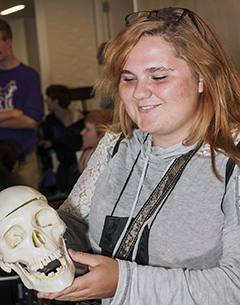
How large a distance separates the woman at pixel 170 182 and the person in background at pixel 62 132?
294 cm

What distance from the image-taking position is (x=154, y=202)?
113 centimetres

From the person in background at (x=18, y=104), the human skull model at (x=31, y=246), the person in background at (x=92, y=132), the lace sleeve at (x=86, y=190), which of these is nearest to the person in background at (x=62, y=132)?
the person in background at (x=92, y=132)

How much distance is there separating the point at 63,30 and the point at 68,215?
487 centimetres

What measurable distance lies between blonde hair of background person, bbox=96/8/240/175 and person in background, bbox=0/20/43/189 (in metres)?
1.69

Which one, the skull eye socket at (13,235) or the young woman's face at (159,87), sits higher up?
the young woman's face at (159,87)

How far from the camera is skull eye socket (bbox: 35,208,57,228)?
102cm

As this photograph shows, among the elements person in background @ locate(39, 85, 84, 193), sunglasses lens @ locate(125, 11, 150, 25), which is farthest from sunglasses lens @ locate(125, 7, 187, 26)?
person in background @ locate(39, 85, 84, 193)

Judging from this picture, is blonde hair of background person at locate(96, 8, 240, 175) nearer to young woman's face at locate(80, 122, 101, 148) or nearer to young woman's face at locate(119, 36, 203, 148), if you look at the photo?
young woman's face at locate(119, 36, 203, 148)

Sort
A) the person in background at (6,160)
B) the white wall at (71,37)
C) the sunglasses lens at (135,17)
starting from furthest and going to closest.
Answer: the white wall at (71,37), the person in background at (6,160), the sunglasses lens at (135,17)

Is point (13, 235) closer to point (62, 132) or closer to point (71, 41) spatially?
point (62, 132)

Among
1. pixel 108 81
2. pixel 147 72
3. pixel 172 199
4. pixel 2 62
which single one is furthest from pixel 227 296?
pixel 2 62

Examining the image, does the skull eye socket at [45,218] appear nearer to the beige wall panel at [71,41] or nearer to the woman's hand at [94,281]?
the woman's hand at [94,281]

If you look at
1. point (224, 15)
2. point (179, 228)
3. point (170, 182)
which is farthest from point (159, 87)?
point (224, 15)

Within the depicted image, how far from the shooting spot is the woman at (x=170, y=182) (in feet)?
3.15
